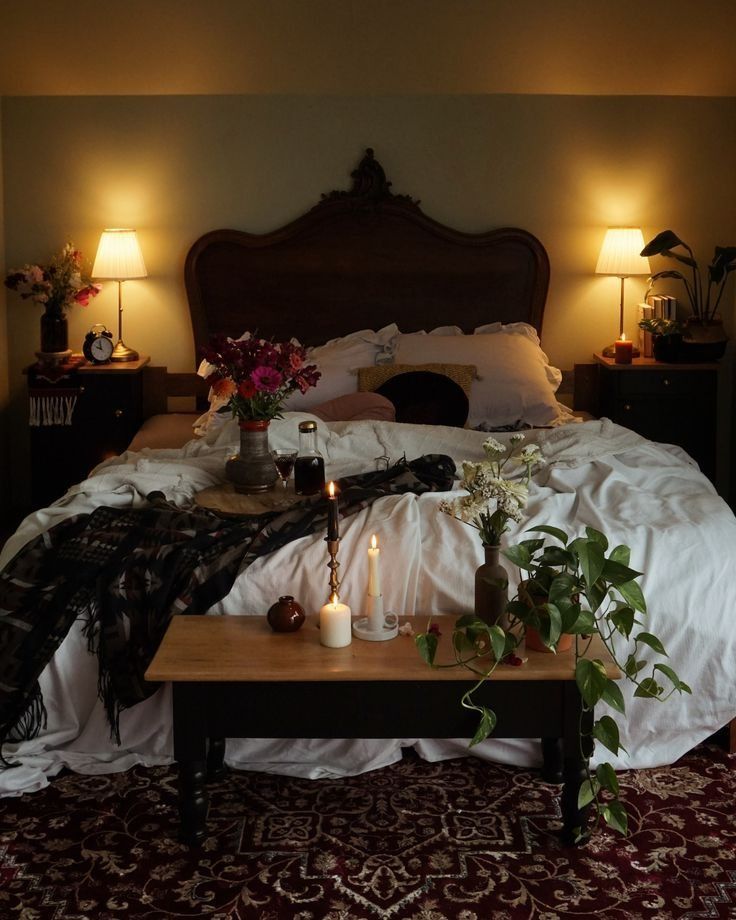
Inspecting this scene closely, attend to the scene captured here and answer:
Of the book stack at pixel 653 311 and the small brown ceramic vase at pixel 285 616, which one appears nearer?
the small brown ceramic vase at pixel 285 616

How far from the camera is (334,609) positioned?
245 cm

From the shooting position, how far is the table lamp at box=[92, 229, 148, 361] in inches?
194

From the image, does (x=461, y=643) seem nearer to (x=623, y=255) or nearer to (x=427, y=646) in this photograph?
(x=427, y=646)

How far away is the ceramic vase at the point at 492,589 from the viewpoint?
8.12 feet

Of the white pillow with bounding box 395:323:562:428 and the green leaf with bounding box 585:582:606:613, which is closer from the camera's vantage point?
the green leaf with bounding box 585:582:606:613

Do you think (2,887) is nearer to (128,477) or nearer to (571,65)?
(128,477)

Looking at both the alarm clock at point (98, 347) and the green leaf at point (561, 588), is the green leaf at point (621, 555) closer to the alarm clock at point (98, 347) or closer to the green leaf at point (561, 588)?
the green leaf at point (561, 588)

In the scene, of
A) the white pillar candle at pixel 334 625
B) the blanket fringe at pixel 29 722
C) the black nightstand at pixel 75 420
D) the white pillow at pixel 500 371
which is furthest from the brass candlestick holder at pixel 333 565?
the black nightstand at pixel 75 420

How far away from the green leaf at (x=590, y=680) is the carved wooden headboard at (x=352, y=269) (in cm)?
306

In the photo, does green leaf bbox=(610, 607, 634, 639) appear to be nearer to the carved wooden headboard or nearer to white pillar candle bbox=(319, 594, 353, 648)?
white pillar candle bbox=(319, 594, 353, 648)

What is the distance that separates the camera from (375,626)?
252 cm

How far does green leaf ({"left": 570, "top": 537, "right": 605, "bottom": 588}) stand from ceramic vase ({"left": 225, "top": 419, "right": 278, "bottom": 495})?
47.8 inches

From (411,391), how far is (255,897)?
8.42 ft

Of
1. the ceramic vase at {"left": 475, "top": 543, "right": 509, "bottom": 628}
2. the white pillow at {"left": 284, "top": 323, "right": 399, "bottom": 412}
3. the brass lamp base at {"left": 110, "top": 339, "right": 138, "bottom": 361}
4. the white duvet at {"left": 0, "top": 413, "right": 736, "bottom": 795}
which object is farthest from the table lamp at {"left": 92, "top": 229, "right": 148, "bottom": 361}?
the ceramic vase at {"left": 475, "top": 543, "right": 509, "bottom": 628}
